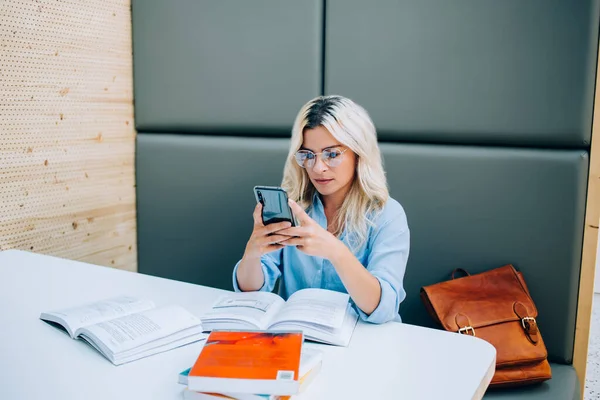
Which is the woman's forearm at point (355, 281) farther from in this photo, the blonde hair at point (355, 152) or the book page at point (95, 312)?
the book page at point (95, 312)

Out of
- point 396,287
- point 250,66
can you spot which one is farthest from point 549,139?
point 250,66

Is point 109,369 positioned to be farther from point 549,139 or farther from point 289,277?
point 549,139

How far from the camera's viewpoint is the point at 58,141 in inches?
76.7

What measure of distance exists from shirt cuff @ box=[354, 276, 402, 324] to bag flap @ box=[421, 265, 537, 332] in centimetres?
35

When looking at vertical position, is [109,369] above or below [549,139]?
below

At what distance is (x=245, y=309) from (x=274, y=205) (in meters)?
0.24

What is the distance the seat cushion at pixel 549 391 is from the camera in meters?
1.47

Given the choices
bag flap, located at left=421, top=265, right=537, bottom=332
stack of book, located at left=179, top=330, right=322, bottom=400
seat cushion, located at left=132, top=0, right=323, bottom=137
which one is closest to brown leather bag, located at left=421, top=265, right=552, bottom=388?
bag flap, located at left=421, top=265, right=537, bottom=332

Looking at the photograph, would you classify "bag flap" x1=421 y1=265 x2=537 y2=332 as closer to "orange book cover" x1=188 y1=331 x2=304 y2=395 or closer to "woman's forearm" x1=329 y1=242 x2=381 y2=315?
"woman's forearm" x1=329 y1=242 x2=381 y2=315

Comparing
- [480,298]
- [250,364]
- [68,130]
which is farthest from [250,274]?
[68,130]

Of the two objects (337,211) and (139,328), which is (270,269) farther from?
(139,328)

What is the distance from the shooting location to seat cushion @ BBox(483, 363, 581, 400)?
1473 millimetres

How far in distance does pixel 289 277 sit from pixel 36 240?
0.92 metres

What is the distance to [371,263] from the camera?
1.42 meters
